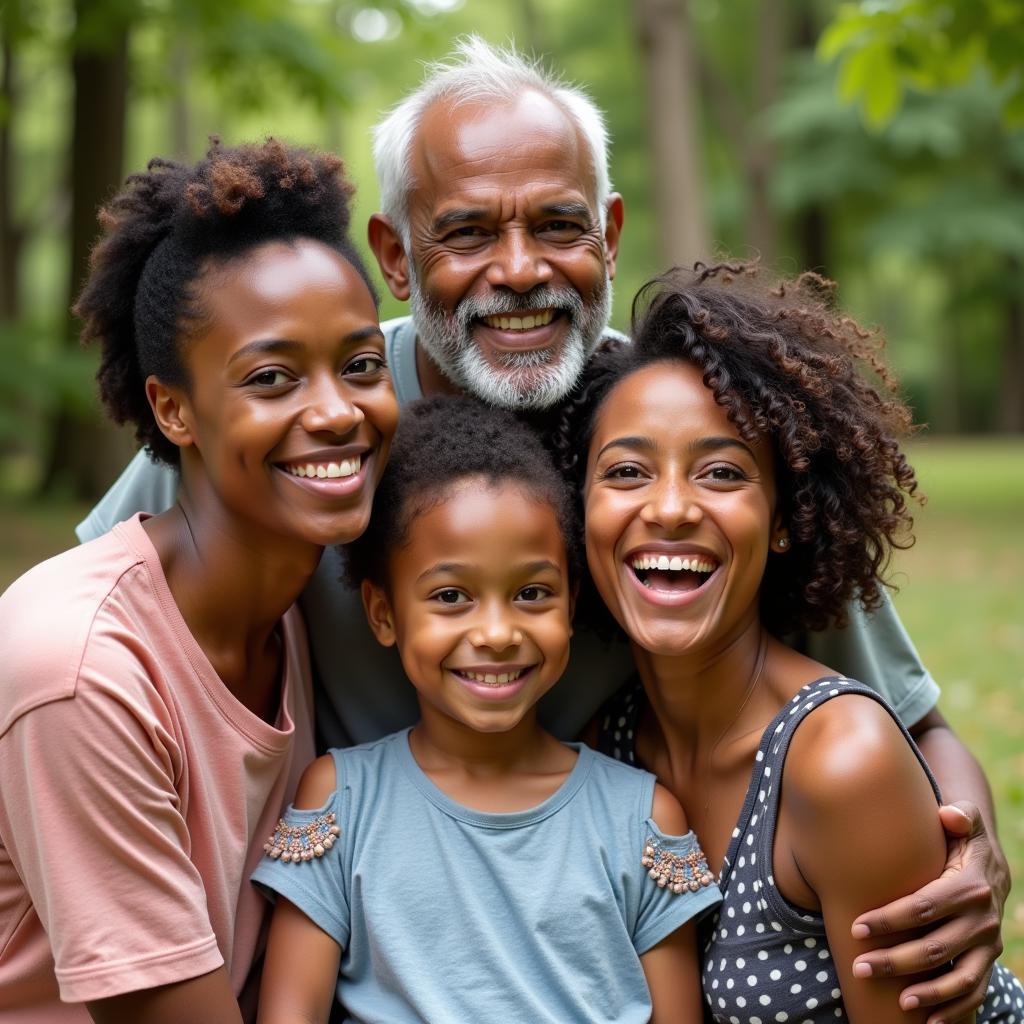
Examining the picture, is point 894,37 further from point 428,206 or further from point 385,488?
point 385,488

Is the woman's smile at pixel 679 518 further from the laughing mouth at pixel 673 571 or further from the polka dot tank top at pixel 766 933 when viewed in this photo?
the polka dot tank top at pixel 766 933

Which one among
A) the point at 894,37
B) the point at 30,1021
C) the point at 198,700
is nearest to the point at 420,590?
the point at 198,700

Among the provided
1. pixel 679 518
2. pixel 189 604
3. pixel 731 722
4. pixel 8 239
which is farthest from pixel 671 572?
pixel 8 239

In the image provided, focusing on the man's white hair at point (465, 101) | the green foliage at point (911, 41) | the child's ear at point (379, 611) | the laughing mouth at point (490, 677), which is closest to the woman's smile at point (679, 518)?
the laughing mouth at point (490, 677)

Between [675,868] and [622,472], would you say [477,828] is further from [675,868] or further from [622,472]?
[622,472]

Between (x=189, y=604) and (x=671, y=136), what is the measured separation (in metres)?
12.9

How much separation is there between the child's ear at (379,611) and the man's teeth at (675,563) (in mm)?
623

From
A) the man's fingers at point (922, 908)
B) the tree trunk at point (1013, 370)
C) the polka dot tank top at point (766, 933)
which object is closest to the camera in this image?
the man's fingers at point (922, 908)

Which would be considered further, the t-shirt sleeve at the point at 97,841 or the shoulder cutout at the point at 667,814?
the shoulder cutout at the point at 667,814

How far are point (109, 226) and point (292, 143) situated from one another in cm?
45

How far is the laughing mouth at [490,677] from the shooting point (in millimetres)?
2998

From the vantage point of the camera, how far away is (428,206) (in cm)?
370

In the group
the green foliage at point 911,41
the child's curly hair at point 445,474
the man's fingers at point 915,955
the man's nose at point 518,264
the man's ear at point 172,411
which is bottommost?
the man's fingers at point 915,955

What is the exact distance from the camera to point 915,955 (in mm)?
2654
